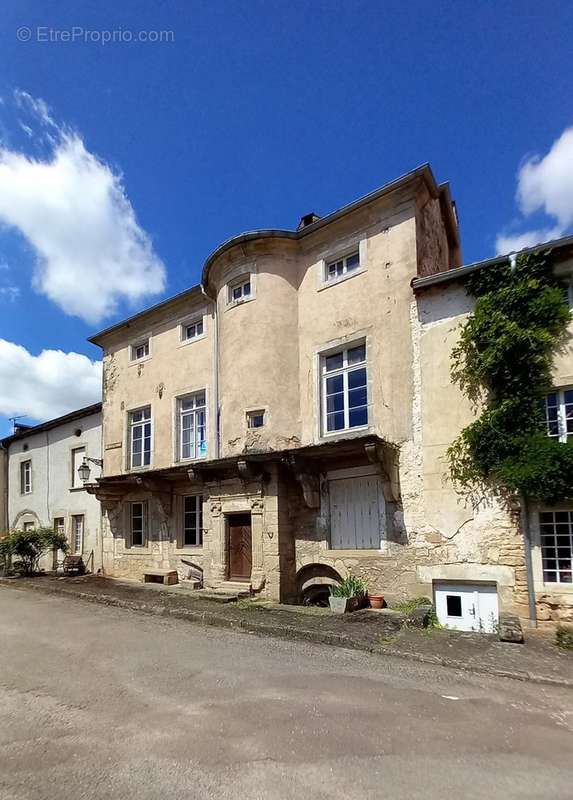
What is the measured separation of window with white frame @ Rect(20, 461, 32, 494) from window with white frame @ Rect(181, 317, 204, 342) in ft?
35.5

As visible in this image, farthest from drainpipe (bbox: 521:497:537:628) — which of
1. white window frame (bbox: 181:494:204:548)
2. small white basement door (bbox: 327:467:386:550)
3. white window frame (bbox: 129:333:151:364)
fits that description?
white window frame (bbox: 129:333:151:364)

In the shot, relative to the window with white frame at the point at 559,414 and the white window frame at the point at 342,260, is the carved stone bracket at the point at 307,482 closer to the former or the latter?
the white window frame at the point at 342,260

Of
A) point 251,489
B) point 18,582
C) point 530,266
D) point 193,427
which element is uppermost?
point 530,266

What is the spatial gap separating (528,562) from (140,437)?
1172 cm

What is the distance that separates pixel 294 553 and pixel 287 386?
149 inches

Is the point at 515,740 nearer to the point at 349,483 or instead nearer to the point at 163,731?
the point at 163,731

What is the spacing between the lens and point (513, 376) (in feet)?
30.5

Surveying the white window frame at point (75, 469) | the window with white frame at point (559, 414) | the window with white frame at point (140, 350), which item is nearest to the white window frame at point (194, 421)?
the window with white frame at point (140, 350)

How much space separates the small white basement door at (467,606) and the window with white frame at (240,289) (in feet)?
26.6

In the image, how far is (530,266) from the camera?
941 centimetres

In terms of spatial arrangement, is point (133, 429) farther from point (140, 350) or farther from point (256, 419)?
point (256, 419)

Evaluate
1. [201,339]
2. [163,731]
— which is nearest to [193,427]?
[201,339]

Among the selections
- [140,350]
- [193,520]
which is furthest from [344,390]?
[140,350]

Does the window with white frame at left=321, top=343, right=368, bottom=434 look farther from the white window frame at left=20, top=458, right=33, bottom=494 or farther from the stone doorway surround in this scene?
the white window frame at left=20, top=458, right=33, bottom=494
